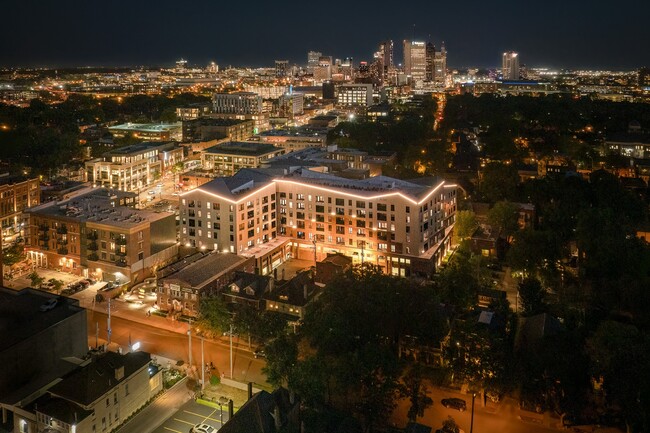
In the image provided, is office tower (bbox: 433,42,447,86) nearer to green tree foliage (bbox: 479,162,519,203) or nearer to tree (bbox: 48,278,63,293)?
green tree foliage (bbox: 479,162,519,203)

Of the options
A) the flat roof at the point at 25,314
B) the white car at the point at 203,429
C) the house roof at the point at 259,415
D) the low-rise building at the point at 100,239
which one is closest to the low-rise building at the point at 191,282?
the low-rise building at the point at 100,239

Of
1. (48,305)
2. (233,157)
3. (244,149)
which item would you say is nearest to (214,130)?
(244,149)

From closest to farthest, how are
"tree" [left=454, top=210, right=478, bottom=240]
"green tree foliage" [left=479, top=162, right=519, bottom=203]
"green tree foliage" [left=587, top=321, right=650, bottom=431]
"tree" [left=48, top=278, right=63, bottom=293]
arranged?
"green tree foliage" [left=587, top=321, right=650, bottom=431]
"tree" [left=48, top=278, right=63, bottom=293]
"tree" [left=454, top=210, right=478, bottom=240]
"green tree foliage" [left=479, top=162, right=519, bottom=203]

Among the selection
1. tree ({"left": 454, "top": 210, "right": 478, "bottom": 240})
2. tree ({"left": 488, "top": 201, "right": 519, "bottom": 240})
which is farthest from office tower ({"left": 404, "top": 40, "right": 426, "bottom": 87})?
tree ({"left": 454, "top": 210, "right": 478, "bottom": 240})

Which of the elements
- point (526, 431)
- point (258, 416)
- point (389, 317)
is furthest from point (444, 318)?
point (258, 416)

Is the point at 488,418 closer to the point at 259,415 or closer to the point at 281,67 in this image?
the point at 259,415

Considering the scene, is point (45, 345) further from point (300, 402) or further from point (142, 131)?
point (142, 131)

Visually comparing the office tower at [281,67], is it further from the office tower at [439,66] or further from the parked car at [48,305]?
the parked car at [48,305]
